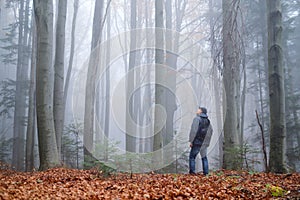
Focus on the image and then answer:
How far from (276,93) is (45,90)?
6.15 m

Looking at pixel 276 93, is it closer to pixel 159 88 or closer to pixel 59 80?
pixel 159 88

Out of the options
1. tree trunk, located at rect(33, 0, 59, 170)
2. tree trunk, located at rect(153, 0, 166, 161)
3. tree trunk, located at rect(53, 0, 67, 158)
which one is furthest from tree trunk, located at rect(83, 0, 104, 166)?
tree trunk, located at rect(33, 0, 59, 170)

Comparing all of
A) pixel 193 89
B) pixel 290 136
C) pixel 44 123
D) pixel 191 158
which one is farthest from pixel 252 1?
pixel 44 123

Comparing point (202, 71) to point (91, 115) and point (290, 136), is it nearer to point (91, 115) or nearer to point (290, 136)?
point (290, 136)

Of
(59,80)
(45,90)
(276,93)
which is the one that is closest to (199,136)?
(276,93)

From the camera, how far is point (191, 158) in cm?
849

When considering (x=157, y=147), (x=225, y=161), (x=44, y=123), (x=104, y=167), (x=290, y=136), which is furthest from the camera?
(x=290, y=136)

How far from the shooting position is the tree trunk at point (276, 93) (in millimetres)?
7188

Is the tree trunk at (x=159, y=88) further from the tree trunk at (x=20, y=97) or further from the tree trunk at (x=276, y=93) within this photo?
the tree trunk at (x=20, y=97)

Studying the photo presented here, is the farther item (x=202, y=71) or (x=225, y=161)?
(x=202, y=71)

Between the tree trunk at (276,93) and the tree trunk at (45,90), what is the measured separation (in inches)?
229

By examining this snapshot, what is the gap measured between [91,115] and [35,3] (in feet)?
15.9

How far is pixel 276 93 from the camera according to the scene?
7363 millimetres

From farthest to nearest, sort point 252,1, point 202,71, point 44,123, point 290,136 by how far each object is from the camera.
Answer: point 202,71 < point 252,1 < point 290,136 < point 44,123
